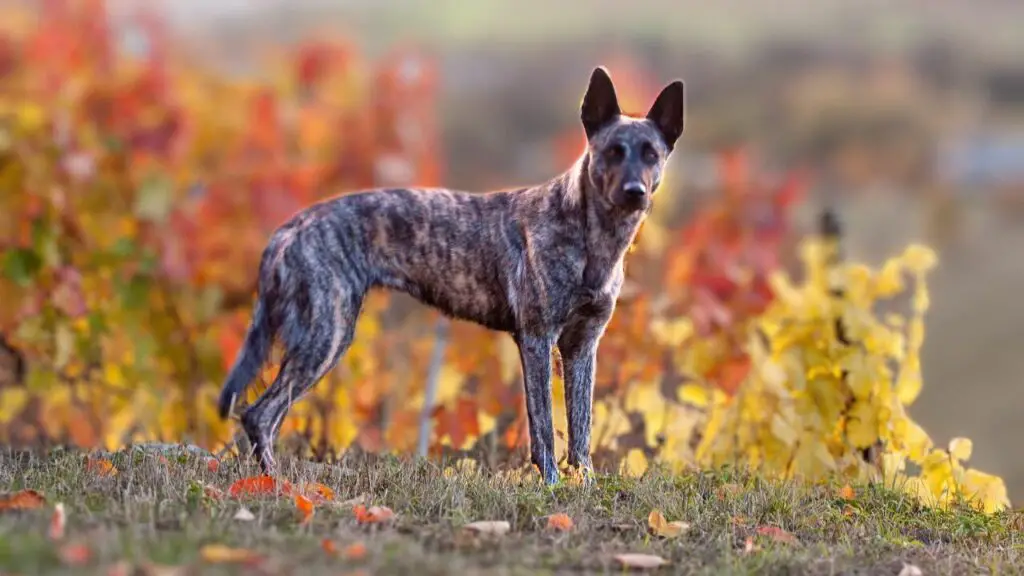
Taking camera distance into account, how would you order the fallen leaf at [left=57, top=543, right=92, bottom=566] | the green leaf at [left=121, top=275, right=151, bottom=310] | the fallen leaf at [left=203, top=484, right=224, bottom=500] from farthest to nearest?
the green leaf at [left=121, top=275, right=151, bottom=310] → the fallen leaf at [left=203, top=484, right=224, bottom=500] → the fallen leaf at [left=57, top=543, right=92, bottom=566]

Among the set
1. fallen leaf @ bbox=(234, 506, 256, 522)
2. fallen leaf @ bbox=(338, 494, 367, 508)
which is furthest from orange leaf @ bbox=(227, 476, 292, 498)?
fallen leaf @ bbox=(234, 506, 256, 522)

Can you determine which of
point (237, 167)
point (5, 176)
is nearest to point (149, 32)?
point (237, 167)

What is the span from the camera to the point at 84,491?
579 cm

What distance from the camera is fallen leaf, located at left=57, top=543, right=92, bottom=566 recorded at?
162 inches

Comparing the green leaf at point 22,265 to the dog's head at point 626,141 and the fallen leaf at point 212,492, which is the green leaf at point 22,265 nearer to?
the fallen leaf at point 212,492

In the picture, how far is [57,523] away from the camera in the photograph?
4668 millimetres

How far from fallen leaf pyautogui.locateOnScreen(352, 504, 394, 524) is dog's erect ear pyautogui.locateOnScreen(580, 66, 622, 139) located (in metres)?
2.65

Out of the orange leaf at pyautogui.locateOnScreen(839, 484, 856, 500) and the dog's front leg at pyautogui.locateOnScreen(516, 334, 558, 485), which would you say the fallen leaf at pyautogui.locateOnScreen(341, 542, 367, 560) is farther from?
the orange leaf at pyautogui.locateOnScreen(839, 484, 856, 500)

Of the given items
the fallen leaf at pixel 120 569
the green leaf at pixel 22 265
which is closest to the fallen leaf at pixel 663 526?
the fallen leaf at pixel 120 569

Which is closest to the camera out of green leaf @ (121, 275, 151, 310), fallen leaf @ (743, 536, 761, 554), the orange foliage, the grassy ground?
the grassy ground

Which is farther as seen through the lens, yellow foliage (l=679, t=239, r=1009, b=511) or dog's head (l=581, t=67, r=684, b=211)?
yellow foliage (l=679, t=239, r=1009, b=511)

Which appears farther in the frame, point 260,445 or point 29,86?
point 29,86

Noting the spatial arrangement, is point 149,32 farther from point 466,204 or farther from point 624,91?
point 466,204

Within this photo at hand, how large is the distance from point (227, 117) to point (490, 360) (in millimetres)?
5727
